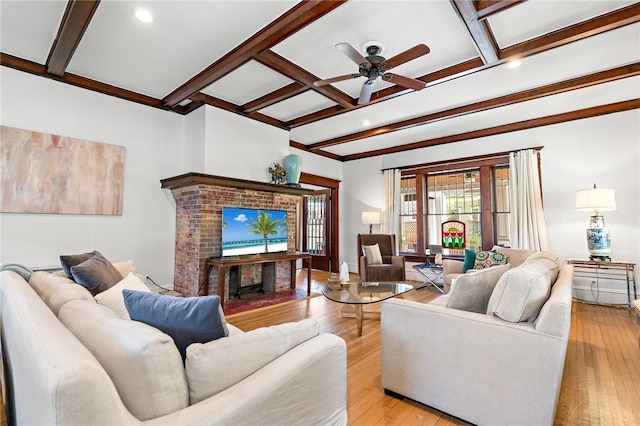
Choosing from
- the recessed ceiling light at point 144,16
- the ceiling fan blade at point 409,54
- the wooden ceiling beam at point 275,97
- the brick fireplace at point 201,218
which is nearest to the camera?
the recessed ceiling light at point 144,16

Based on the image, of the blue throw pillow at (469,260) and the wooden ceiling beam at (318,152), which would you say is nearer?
the blue throw pillow at (469,260)

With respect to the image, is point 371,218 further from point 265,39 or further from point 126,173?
point 126,173

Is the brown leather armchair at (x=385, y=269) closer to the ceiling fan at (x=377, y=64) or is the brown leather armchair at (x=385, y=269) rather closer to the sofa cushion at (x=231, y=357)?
the ceiling fan at (x=377, y=64)

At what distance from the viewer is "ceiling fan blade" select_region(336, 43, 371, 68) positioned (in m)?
2.29

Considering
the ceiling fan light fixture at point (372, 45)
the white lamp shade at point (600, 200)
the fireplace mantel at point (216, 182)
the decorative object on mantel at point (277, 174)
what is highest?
the ceiling fan light fixture at point (372, 45)

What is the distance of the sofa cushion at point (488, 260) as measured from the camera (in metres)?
3.92

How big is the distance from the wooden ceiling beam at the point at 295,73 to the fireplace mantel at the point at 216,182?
159 centimetres

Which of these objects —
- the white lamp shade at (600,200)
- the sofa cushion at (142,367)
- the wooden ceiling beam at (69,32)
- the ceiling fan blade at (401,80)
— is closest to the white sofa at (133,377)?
the sofa cushion at (142,367)

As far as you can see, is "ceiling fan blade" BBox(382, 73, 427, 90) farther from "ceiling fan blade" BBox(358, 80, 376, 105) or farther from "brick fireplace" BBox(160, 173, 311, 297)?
"brick fireplace" BBox(160, 173, 311, 297)

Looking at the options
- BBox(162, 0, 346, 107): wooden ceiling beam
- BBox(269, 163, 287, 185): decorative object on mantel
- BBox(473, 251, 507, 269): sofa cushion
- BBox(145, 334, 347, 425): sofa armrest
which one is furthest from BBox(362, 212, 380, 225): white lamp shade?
BBox(145, 334, 347, 425): sofa armrest

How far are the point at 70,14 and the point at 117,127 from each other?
1.71 metres

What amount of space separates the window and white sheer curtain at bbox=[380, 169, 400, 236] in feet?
0.46

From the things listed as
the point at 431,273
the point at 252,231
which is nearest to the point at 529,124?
the point at 431,273

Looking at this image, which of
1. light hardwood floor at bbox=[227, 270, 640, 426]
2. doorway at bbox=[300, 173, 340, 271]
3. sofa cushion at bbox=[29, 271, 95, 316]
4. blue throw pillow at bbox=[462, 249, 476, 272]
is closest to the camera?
sofa cushion at bbox=[29, 271, 95, 316]
